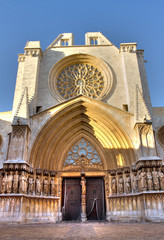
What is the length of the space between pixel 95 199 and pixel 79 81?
7294 mm

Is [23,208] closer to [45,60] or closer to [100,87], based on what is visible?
[100,87]

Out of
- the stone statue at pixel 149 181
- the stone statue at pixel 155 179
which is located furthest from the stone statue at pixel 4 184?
the stone statue at pixel 155 179

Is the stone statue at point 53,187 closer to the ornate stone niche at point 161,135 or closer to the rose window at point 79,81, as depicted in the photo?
the rose window at point 79,81

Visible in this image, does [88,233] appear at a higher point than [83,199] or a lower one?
lower

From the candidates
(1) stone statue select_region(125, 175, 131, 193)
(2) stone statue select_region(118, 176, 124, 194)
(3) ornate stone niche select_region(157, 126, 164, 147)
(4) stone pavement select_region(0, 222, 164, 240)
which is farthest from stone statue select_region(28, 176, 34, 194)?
(3) ornate stone niche select_region(157, 126, 164, 147)

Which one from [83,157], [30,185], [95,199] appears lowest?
[95,199]

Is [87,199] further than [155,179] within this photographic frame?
Yes

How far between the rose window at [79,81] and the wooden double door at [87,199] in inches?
205

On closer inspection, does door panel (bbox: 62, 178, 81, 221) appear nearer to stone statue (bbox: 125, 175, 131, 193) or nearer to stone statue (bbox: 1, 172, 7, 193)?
stone statue (bbox: 125, 175, 131, 193)

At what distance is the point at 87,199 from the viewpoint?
446 inches

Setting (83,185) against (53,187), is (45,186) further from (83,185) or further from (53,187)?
(83,185)

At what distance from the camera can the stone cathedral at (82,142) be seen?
9.55m

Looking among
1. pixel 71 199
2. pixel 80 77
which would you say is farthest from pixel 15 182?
pixel 80 77

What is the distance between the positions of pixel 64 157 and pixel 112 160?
2.63 m
